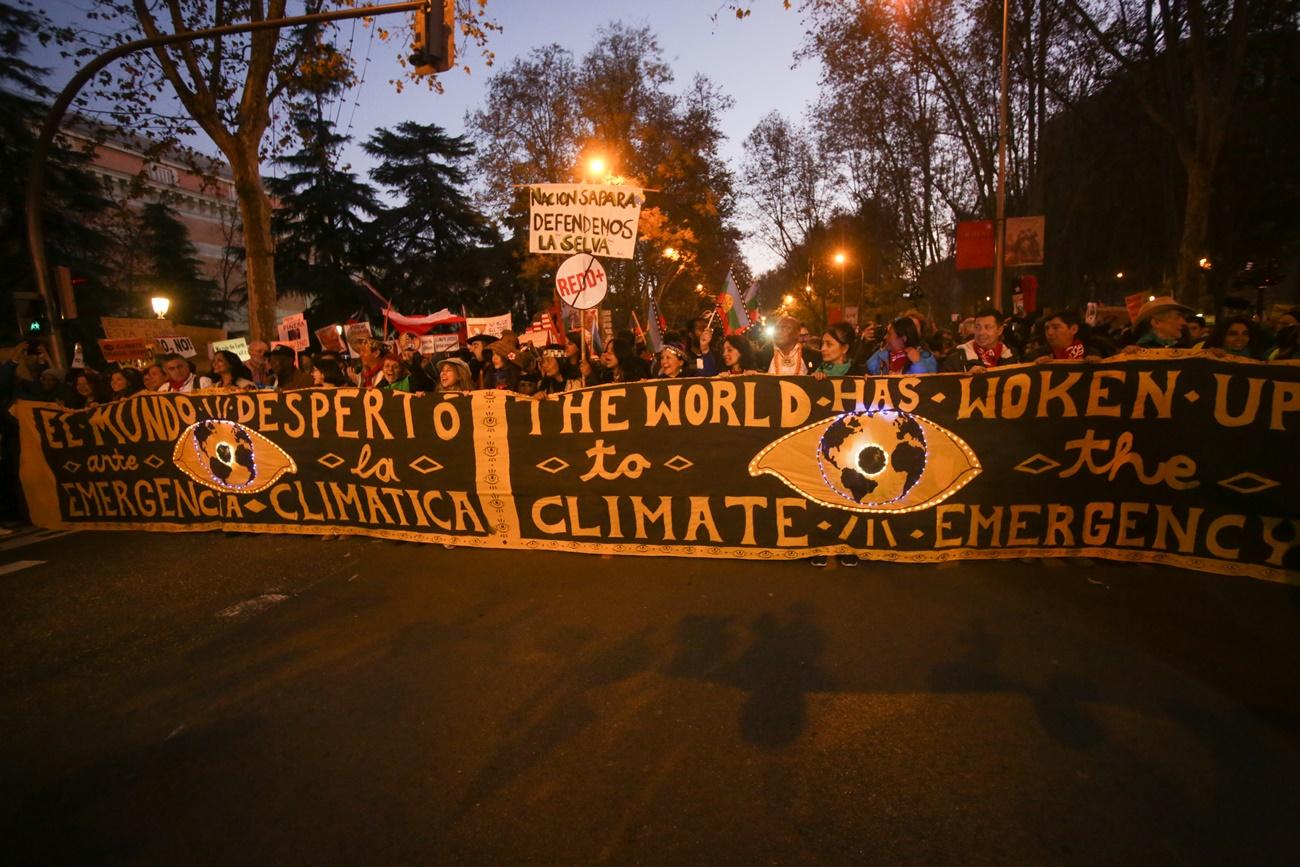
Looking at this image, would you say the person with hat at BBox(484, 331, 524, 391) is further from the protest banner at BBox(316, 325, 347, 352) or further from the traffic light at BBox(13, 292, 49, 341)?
the protest banner at BBox(316, 325, 347, 352)

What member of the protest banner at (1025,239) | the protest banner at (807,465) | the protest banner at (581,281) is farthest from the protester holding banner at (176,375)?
the protest banner at (1025,239)

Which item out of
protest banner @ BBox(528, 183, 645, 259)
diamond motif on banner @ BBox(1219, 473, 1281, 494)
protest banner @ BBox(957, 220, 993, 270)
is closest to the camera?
diamond motif on banner @ BBox(1219, 473, 1281, 494)

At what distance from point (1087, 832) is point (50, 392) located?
10551 millimetres

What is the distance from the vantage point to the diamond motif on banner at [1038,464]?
464cm

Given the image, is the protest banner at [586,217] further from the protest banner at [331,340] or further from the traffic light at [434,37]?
the protest banner at [331,340]

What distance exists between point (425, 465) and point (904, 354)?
13.3 feet

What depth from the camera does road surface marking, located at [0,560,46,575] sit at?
594 cm

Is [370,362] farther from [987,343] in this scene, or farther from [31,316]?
[987,343]

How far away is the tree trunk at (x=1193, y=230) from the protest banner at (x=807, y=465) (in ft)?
44.3

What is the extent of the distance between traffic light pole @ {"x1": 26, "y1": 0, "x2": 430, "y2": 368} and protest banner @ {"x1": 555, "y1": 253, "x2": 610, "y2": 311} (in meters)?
3.15

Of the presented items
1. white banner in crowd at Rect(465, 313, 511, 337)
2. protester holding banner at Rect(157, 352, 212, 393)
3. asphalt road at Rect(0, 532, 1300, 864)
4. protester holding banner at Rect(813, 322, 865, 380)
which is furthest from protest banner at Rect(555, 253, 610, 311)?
white banner in crowd at Rect(465, 313, 511, 337)

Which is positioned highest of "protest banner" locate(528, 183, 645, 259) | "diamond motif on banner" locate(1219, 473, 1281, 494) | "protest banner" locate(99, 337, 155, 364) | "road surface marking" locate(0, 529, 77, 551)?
"protest banner" locate(528, 183, 645, 259)

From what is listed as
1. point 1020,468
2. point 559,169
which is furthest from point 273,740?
point 559,169

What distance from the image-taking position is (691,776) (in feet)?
8.98
